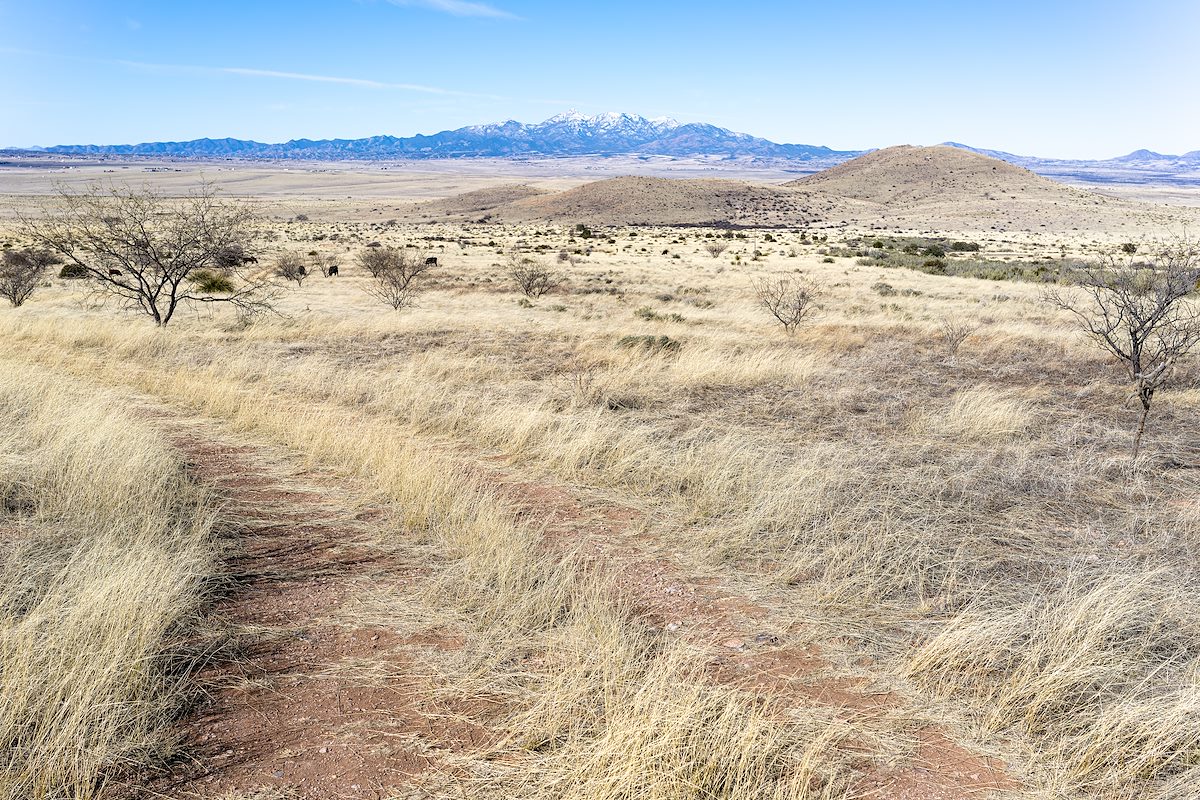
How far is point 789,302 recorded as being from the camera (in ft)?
70.3

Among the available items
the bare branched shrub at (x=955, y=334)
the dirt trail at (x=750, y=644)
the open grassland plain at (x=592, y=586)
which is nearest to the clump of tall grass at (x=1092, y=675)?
the open grassland plain at (x=592, y=586)

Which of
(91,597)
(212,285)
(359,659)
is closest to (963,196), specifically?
(212,285)

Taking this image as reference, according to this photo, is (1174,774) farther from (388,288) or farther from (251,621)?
(388,288)

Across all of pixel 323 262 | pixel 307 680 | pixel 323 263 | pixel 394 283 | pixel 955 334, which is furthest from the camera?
pixel 323 262

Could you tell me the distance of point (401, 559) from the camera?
547 cm

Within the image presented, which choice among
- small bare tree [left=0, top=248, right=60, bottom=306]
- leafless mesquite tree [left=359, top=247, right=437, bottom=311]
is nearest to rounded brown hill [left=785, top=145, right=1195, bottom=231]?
leafless mesquite tree [left=359, top=247, right=437, bottom=311]

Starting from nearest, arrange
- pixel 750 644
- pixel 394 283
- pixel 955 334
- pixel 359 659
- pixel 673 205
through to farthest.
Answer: pixel 359 659, pixel 750 644, pixel 955 334, pixel 394 283, pixel 673 205

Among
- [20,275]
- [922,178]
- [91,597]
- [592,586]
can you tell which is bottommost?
[592,586]

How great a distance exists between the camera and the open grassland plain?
3322 millimetres

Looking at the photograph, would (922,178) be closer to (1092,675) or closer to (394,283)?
(394,283)

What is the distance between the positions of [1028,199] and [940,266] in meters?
78.9

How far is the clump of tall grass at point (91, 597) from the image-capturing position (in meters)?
3.20

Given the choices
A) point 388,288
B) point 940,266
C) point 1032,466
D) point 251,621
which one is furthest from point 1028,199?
point 251,621

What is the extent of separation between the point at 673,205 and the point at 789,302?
78.7 m
